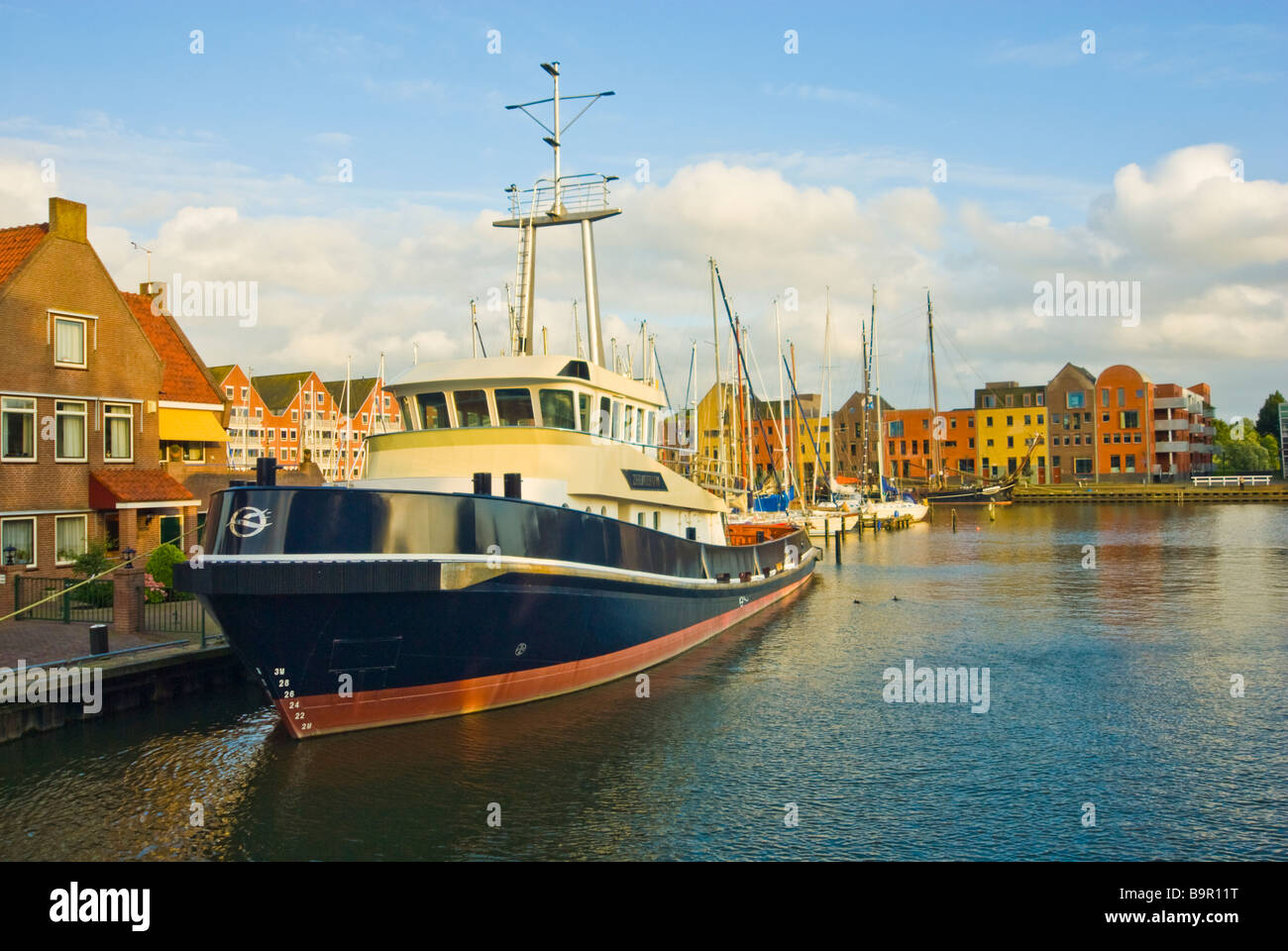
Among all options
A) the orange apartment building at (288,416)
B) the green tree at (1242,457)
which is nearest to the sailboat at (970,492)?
the green tree at (1242,457)

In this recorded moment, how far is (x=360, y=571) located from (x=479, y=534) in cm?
204

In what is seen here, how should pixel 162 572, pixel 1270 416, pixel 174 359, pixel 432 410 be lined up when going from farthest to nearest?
pixel 1270 416, pixel 174 359, pixel 162 572, pixel 432 410

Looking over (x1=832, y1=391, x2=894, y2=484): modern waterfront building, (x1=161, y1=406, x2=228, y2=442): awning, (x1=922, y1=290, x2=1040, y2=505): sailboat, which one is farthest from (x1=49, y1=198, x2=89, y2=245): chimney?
(x1=832, y1=391, x2=894, y2=484): modern waterfront building

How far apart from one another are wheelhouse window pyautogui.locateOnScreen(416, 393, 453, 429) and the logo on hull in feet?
21.1

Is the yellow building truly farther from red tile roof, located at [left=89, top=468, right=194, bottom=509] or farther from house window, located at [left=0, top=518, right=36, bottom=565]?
house window, located at [left=0, top=518, right=36, bottom=565]

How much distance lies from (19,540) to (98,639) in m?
9.82

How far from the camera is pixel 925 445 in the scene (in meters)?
123

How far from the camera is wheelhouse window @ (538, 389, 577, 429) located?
1927 cm

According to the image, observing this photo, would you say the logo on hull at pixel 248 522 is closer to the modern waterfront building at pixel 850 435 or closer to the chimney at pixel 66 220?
the chimney at pixel 66 220

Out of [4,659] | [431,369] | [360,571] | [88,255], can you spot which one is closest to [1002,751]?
[360,571]

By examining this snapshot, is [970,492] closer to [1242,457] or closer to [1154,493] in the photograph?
[1154,493]

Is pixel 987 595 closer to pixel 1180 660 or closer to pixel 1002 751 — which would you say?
pixel 1180 660

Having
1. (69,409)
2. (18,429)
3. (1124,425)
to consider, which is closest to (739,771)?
(18,429)
